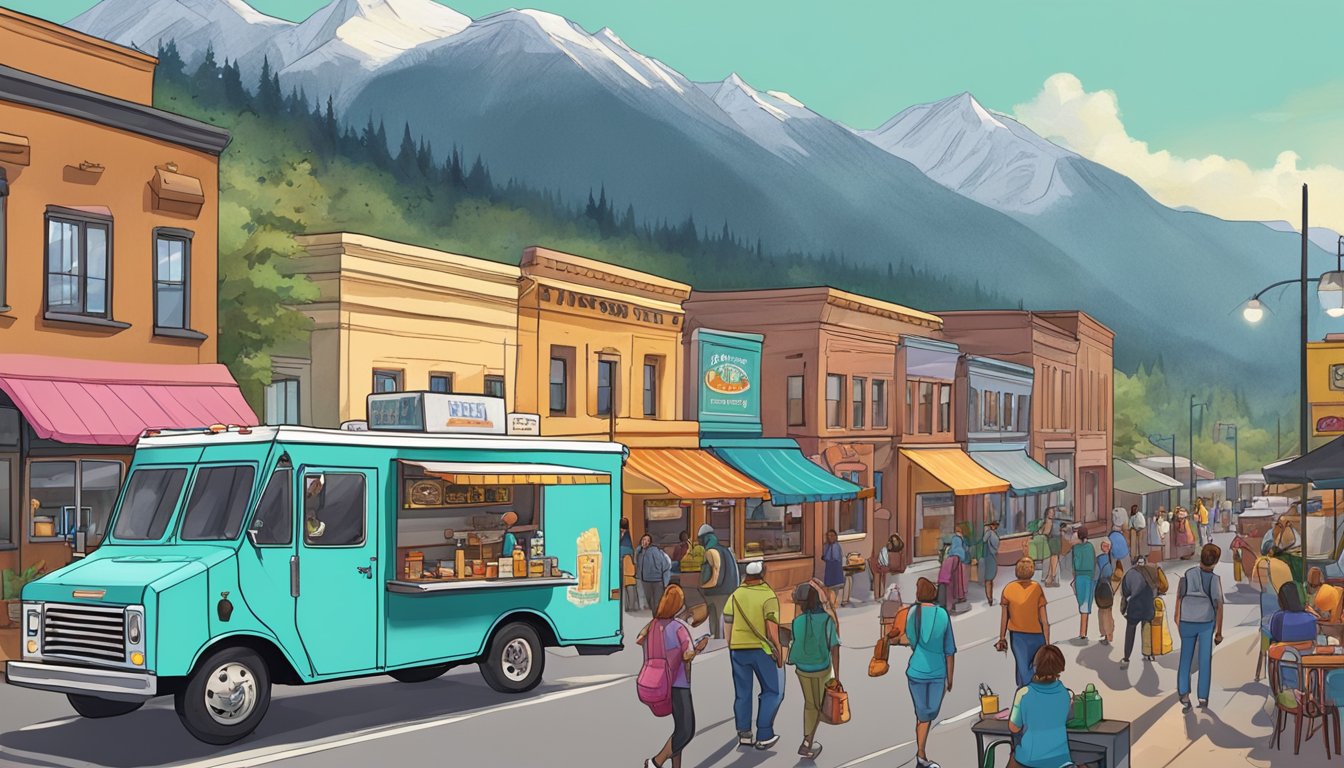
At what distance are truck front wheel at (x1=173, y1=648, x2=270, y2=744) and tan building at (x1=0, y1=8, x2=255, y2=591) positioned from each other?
8.15m

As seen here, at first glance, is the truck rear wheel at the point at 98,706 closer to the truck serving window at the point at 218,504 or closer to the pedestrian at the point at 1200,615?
the truck serving window at the point at 218,504

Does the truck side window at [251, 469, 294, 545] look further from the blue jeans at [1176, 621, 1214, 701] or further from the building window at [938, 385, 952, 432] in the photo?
the building window at [938, 385, 952, 432]

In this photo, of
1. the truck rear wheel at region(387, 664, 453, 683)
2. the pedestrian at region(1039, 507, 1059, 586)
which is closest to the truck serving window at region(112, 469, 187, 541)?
the truck rear wheel at region(387, 664, 453, 683)

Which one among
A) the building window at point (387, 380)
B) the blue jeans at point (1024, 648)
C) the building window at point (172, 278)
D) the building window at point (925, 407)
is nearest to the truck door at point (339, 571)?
the blue jeans at point (1024, 648)

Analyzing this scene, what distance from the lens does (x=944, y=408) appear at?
164 ft

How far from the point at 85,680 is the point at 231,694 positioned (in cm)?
130

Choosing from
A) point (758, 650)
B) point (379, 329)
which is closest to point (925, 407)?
point (379, 329)

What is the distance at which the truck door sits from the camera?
14.8 meters

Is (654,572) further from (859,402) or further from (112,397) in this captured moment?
(859,402)

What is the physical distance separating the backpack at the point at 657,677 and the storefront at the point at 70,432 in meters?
10.9

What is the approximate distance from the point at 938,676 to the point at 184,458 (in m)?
7.96

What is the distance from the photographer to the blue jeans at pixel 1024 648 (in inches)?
579

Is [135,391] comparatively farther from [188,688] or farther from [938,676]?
[938,676]

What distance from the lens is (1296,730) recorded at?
13.4 metres
